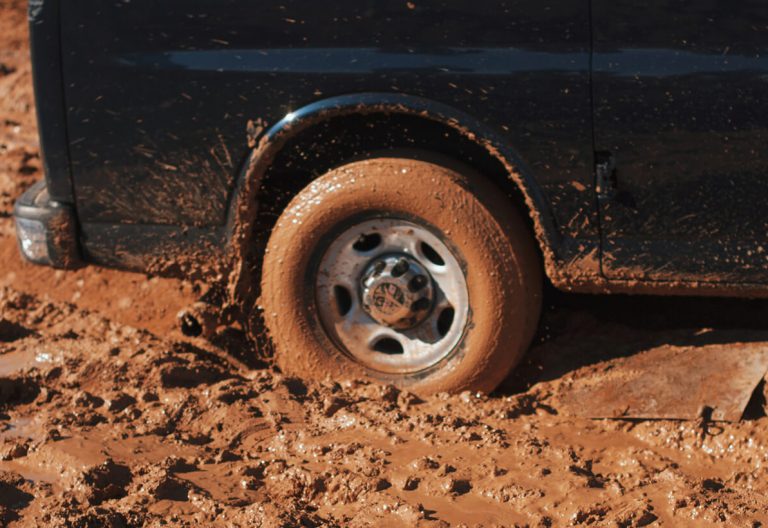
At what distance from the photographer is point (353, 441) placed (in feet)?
12.5

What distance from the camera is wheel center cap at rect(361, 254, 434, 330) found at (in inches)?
160

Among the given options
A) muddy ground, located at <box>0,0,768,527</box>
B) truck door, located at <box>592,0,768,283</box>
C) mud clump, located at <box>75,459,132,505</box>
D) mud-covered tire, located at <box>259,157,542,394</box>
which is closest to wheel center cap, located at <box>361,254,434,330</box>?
mud-covered tire, located at <box>259,157,542,394</box>

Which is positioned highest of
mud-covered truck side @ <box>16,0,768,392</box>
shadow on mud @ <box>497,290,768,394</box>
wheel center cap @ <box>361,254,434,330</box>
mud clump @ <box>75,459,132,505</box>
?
mud-covered truck side @ <box>16,0,768,392</box>

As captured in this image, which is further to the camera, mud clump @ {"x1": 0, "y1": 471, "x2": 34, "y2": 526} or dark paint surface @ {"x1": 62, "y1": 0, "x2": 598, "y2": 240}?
dark paint surface @ {"x1": 62, "y1": 0, "x2": 598, "y2": 240}

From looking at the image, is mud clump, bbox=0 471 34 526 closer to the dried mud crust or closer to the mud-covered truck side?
the dried mud crust

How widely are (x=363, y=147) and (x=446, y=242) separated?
19.1 inches

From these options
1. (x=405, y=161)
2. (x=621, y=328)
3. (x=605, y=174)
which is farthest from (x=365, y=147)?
(x=621, y=328)

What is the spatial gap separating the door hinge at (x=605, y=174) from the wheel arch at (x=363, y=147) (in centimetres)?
20

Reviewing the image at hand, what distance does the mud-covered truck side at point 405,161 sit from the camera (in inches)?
146

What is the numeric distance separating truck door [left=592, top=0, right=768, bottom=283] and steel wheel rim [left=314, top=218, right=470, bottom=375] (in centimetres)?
61

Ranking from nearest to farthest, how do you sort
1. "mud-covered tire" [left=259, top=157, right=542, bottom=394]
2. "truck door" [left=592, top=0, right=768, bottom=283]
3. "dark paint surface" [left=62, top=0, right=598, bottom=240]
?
1. "truck door" [left=592, top=0, right=768, bottom=283]
2. "dark paint surface" [left=62, top=0, right=598, bottom=240]
3. "mud-covered tire" [left=259, top=157, right=542, bottom=394]

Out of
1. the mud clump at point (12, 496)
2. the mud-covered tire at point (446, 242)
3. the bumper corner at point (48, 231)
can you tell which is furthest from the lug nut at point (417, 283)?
the mud clump at point (12, 496)

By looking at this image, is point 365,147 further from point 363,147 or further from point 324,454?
point 324,454

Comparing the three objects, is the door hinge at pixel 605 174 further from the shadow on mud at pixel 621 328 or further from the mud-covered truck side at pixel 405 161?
the shadow on mud at pixel 621 328
